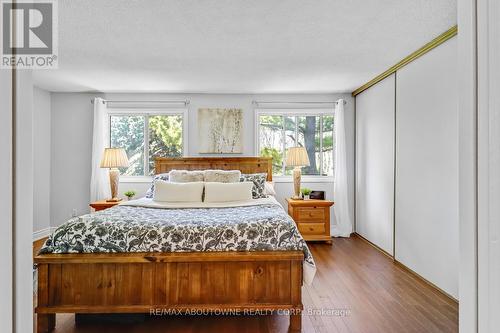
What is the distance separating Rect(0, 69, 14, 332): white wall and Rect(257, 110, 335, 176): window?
14.9 ft

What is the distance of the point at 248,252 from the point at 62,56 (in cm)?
300

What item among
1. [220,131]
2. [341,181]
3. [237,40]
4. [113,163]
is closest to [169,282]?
[237,40]

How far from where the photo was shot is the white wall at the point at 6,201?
0.46 meters

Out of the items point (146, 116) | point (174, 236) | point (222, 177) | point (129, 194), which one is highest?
point (146, 116)

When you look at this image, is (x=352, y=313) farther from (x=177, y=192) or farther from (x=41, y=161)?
(x=41, y=161)

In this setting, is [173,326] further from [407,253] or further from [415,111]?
[415,111]

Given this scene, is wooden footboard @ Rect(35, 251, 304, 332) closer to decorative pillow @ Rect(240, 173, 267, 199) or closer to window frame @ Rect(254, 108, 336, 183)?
decorative pillow @ Rect(240, 173, 267, 199)

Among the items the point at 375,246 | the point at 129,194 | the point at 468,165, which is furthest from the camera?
the point at 129,194

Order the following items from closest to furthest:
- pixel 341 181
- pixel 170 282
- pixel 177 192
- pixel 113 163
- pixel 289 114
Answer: pixel 170 282, pixel 177 192, pixel 113 163, pixel 341 181, pixel 289 114

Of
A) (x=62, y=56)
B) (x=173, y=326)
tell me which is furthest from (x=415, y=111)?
(x=62, y=56)

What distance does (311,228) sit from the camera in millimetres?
4324

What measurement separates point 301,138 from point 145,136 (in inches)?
106

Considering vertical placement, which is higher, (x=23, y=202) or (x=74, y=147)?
(x=74, y=147)

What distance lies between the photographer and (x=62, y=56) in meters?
3.23
